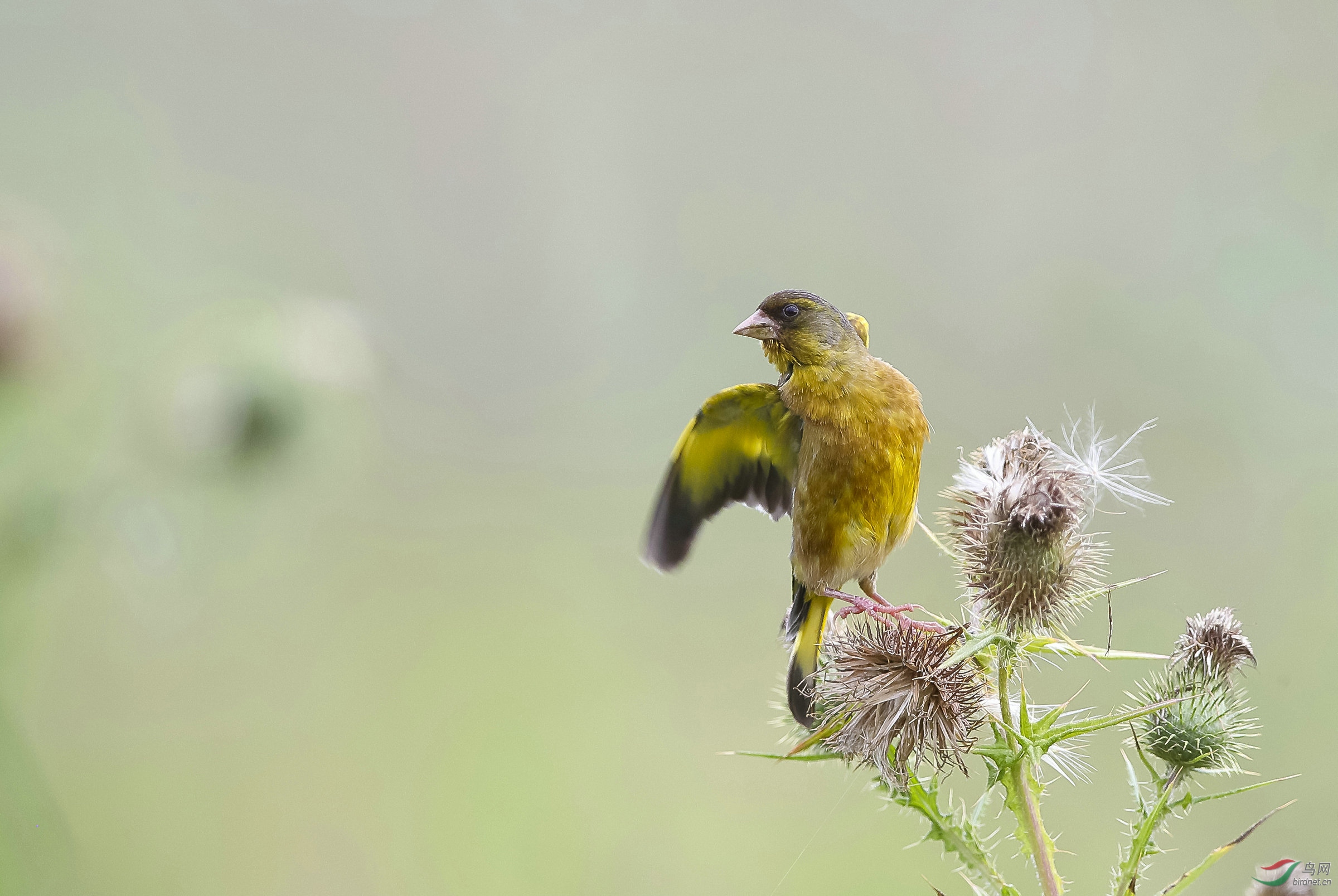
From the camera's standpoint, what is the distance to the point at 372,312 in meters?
3.59

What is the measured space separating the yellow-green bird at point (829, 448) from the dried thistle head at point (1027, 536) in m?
0.15

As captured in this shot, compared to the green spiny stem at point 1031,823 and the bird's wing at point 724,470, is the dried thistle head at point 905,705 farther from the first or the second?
the bird's wing at point 724,470

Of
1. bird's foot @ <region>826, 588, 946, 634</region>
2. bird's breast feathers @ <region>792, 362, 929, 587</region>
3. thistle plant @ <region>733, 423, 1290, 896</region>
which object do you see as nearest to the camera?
thistle plant @ <region>733, 423, 1290, 896</region>

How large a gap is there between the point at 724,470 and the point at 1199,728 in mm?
799

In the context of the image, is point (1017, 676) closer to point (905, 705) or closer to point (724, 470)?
point (905, 705)

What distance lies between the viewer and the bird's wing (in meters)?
1.48

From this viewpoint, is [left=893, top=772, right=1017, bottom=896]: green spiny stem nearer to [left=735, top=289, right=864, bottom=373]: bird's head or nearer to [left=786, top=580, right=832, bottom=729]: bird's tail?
[left=786, top=580, right=832, bottom=729]: bird's tail

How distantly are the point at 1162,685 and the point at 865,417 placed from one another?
1.80 feet

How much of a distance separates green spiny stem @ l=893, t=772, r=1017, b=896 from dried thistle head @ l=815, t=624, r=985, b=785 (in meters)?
0.03

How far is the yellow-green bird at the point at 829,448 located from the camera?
4.40ft

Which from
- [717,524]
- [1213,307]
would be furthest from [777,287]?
[1213,307]
